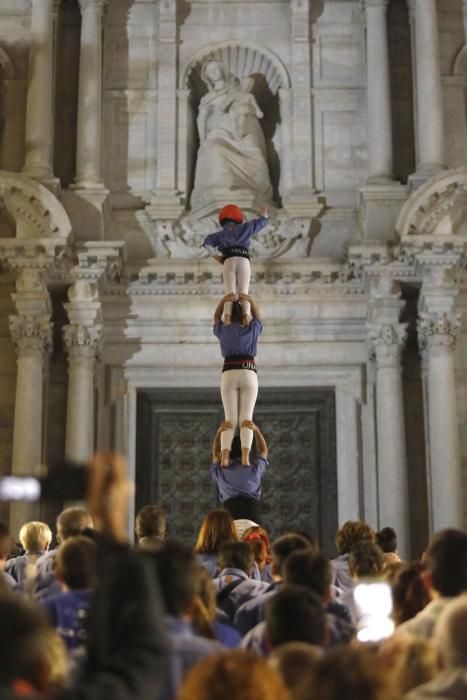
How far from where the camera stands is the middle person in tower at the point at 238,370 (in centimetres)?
1191

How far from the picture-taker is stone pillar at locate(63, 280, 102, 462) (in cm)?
1636

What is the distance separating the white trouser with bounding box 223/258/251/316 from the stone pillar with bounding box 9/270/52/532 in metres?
4.78

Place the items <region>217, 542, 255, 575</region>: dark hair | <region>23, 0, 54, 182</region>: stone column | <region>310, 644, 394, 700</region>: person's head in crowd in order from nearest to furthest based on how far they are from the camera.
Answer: <region>310, 644, 394, 700</region>: person's head in crowd < <region>217, 542, 255, 575</region>: dark hair < <region>23, 0, 54, 182</region>: stone column

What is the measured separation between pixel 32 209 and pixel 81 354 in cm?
205

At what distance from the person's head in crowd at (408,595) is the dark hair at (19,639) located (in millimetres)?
3471

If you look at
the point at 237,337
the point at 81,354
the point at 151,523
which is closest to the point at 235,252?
the point at 237,337

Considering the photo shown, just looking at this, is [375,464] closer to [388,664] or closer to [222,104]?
[222,104]

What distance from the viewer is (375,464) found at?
16.7 meters

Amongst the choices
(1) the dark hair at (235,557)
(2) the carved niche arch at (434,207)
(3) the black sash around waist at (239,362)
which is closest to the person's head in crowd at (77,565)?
(1) the dark hair at (235,557)

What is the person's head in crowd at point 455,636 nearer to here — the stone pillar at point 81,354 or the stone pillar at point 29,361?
the stone pillar at point 29,361

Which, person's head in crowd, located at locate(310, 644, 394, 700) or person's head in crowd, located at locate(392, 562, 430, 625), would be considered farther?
person's head in crowd, located at locate(392, 562, 430, 625)

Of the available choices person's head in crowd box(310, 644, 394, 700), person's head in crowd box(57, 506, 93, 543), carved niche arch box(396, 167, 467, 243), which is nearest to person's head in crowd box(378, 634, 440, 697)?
person's head in crowd box(310, 644, 394, 700)

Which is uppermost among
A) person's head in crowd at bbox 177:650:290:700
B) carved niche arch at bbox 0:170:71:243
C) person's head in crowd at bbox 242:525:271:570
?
carved niche arch at bbox 0:170:71:243

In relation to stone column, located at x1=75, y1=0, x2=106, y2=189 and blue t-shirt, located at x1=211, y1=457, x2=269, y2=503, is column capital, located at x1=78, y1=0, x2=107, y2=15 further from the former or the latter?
blue t-shirt, located at x1=211, y1=457, x2=269, y2=503
